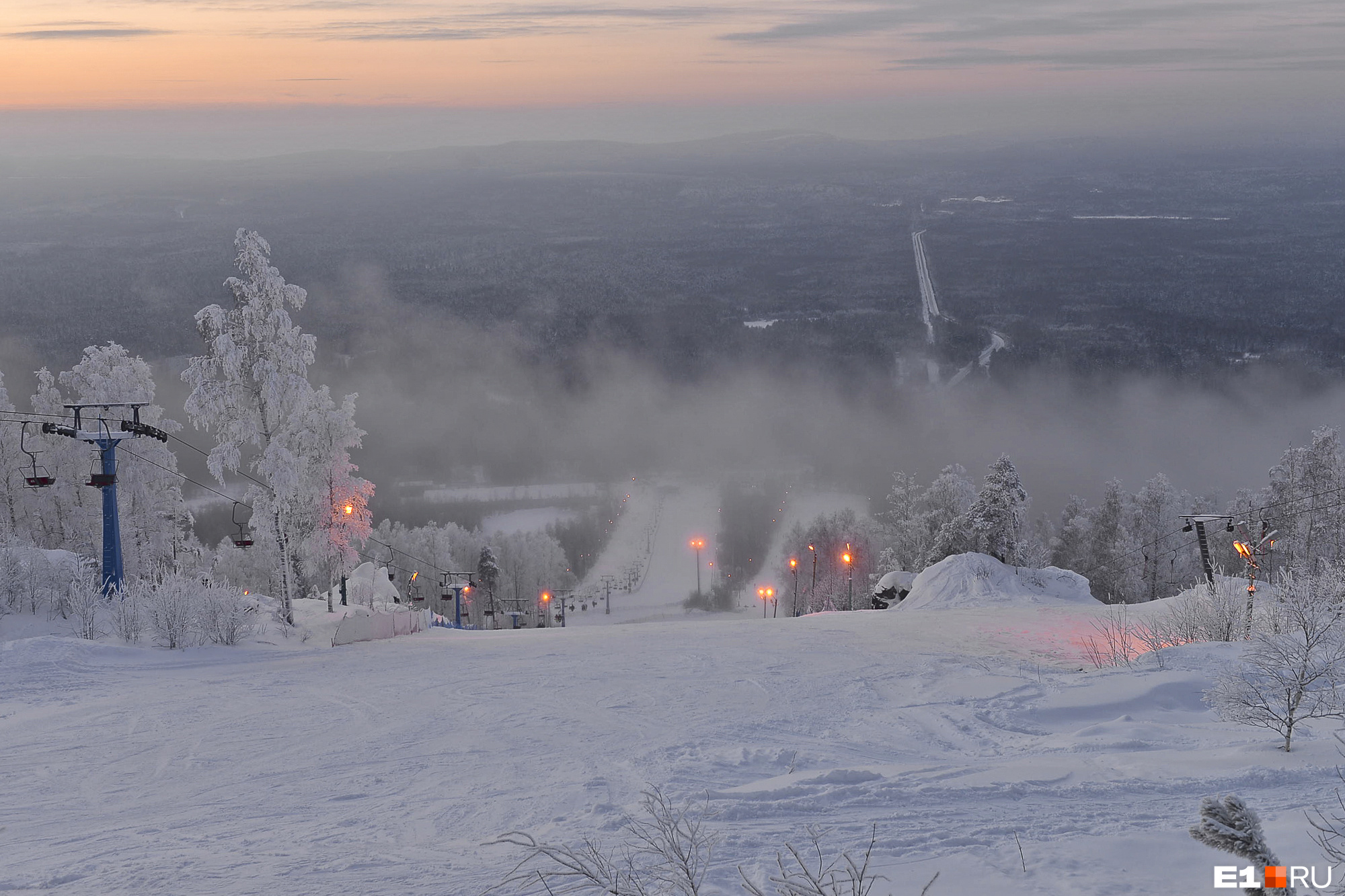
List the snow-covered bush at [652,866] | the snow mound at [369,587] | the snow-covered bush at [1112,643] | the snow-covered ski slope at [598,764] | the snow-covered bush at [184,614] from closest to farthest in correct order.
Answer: the snow-covered bush at [652,866] < the snow-covered ski slope at [598,764] < the snow-covered bush at [1112,643] < the snow-covered bush at [184,614] < the snow mound at [369,587]

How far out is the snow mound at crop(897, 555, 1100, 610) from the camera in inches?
1331

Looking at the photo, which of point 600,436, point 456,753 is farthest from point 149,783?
point 600,436

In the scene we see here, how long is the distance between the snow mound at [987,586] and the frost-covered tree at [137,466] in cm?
2997

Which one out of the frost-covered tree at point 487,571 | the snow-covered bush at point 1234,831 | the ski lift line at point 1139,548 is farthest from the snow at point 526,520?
the snow-covered bush at point 1234,831

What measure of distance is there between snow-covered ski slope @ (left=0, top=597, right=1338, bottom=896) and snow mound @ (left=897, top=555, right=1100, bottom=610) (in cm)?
1488

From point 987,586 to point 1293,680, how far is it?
2527 cm

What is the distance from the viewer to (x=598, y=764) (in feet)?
36.8

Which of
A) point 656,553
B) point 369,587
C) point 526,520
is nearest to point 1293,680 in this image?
point 369,587

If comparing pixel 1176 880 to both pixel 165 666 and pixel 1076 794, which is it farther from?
pixel 165 666

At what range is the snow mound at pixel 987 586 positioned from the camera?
33.8 m

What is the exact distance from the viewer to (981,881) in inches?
275

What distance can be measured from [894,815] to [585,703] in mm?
6911

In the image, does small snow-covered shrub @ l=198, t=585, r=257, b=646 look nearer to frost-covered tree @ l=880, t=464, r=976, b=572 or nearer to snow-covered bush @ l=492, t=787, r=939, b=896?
snow-covered bush @ l=492, t=787, r=939, b=896

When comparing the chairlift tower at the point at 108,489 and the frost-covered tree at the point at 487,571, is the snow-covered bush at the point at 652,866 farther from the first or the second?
the frost-covered tree at the point at 487,571
